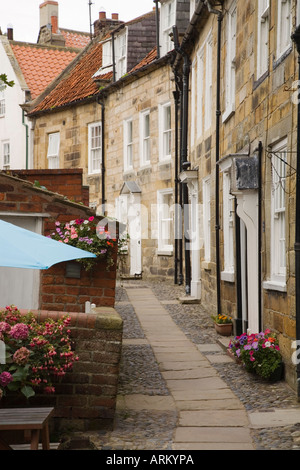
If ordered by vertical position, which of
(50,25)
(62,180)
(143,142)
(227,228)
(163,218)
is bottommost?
(227,228)

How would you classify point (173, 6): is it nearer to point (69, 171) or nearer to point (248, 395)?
point (69, 171)

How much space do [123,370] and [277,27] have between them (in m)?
4.62

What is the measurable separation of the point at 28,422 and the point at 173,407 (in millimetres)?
2493

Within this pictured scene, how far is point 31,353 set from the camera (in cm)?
621

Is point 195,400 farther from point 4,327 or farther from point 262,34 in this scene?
point 262,34

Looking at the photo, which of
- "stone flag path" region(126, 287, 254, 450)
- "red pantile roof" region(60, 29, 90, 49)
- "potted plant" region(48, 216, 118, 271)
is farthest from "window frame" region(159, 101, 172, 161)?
"red pantile roof" region(60, 29, 90, 49)

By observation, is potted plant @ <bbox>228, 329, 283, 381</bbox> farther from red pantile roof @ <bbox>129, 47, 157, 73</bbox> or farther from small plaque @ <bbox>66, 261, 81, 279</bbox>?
red pantile roof @ <bbox>129, 47, 157, 73</bbox>

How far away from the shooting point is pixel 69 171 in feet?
38.2

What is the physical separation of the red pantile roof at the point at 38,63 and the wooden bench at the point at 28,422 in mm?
24571

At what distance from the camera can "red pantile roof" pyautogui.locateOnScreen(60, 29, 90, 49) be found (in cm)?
3578

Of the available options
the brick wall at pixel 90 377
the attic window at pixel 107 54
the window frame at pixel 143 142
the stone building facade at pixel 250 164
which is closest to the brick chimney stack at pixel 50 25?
the attic window at pixel 107 54

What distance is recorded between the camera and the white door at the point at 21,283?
9336 mm

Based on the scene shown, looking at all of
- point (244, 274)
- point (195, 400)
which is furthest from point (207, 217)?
point (195, 400)

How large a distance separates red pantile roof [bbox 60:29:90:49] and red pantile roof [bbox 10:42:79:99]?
10.1ft
